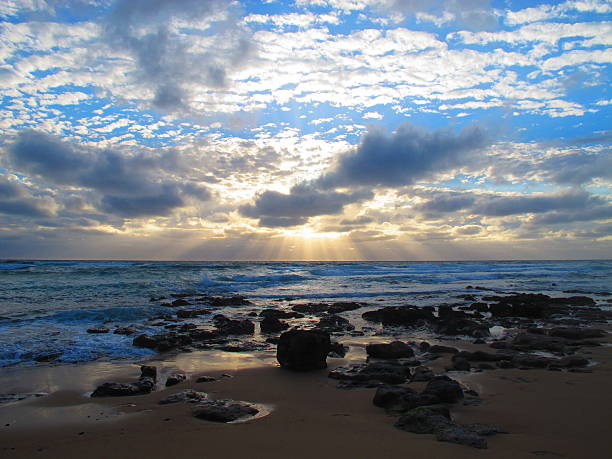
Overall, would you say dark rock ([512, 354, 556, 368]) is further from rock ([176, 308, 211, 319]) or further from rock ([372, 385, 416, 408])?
rock ([176, 308, 211, 319])

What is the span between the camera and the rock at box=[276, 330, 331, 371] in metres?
8.75

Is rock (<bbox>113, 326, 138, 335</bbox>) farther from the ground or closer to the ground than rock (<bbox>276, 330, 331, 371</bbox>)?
closer to the ground

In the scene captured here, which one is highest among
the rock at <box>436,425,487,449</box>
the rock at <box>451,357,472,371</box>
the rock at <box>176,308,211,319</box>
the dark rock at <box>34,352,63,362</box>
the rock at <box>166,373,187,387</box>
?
the rock at <box>436,425,487,449</box>

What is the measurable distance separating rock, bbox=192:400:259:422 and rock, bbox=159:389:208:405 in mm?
303

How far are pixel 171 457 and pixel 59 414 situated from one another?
2.89 metres

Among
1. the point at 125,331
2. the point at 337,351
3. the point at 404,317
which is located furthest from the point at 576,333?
the point at 125,331

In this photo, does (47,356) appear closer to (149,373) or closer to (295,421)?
(149,373)

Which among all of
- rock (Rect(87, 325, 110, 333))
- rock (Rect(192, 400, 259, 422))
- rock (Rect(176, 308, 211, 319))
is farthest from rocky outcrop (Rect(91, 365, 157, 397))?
rock (Rect(176, 308, 211, 319))

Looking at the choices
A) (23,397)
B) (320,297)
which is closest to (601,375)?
(23,397)

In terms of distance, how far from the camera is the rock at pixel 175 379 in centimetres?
771

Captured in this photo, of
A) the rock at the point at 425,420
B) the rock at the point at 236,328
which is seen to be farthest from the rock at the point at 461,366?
the rock at the point at 236,328

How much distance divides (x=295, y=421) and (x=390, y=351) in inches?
188

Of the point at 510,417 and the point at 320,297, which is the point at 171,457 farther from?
the point at 320,297

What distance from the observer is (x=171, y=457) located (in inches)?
176
